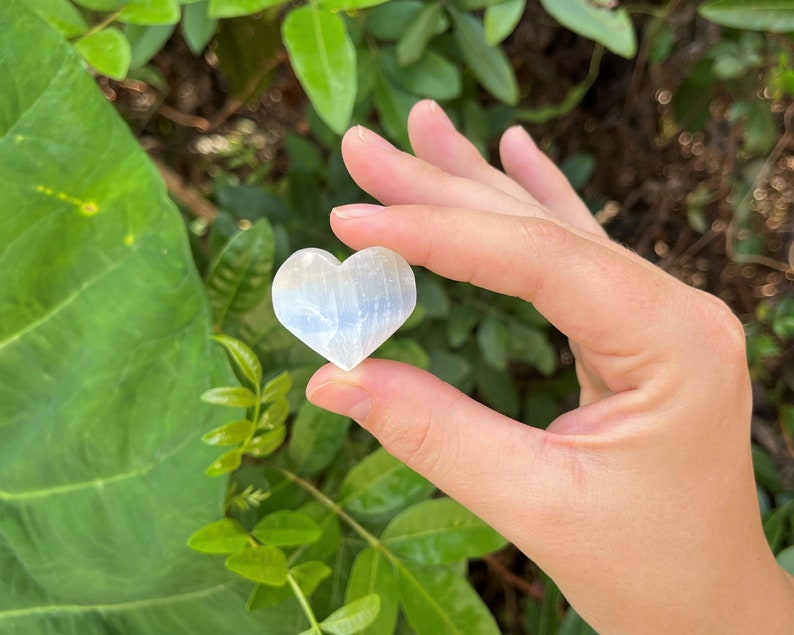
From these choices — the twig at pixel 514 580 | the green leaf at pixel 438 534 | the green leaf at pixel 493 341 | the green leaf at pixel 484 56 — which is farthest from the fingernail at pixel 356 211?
the twig at pixel 514 580

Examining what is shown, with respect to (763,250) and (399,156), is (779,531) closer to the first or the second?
(399,156)

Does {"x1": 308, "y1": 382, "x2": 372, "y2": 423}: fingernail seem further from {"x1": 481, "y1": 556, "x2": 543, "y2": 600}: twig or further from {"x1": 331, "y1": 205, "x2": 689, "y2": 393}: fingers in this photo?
{"x1": 481, "y1": 556, "x2": 543, "y2": 600}: twig

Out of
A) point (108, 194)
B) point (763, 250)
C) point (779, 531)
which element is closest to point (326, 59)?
point (108, 194)

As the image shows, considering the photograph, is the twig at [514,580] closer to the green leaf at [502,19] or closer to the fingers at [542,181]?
the fingers at [542,181]

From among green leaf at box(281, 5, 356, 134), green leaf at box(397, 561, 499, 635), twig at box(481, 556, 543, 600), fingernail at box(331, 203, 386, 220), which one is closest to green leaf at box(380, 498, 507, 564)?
green leaf at box(397, 561, 499, 635)

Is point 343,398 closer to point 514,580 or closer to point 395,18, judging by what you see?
point 395,18

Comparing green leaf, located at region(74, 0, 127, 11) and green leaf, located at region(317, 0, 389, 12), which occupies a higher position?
green leaf, located at region(74, 0, 127, 11)
